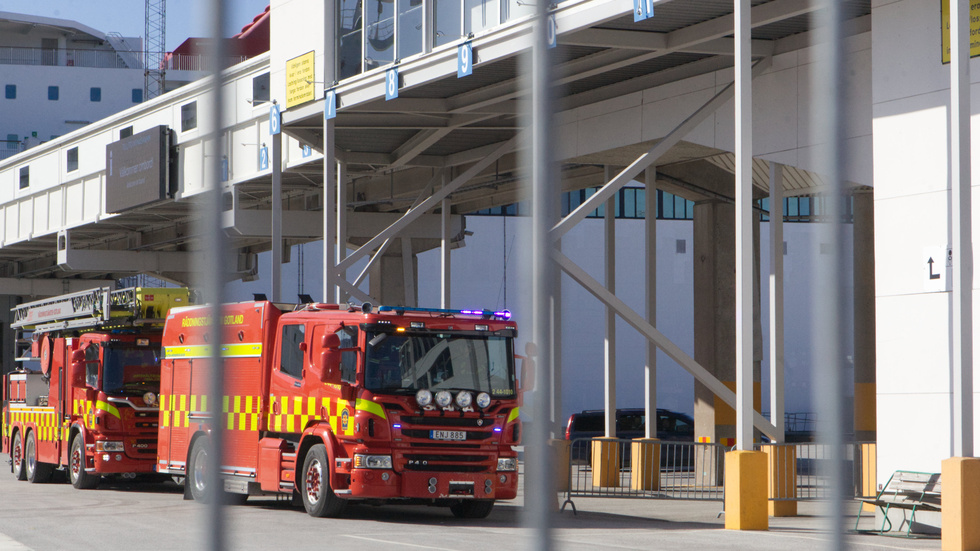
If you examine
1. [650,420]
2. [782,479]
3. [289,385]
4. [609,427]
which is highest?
[289,385]

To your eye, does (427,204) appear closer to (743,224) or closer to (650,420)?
(650,420)

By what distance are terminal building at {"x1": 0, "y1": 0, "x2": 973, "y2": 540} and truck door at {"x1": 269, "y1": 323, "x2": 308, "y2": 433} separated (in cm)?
141

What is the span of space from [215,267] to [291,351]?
13.2m

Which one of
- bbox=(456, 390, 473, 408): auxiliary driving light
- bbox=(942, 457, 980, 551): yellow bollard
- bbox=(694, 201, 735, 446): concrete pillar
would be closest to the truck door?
bbox=(456, 390, 473, 408): auxiliary driving light

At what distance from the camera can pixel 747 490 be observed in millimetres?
13953

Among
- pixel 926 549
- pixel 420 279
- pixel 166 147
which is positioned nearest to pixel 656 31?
pixel 926 549

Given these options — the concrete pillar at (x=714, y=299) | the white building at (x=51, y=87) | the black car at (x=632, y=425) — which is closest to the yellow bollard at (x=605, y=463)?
the concrete pillar at (x=714, y=299)

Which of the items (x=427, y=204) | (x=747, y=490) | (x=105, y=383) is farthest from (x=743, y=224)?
(x=105, y=383)

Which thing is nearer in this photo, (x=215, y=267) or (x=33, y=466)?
(x=215, y=267)

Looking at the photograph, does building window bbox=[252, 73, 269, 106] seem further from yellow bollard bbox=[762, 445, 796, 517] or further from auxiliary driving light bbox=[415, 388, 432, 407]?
yellow bollard bbox=[762, 445, 796, 517]

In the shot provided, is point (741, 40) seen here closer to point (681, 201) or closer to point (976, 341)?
point (976, 341)

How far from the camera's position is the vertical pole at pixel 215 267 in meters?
2.90

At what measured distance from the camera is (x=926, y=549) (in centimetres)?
1233

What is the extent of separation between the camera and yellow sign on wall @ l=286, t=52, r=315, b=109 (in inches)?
849
